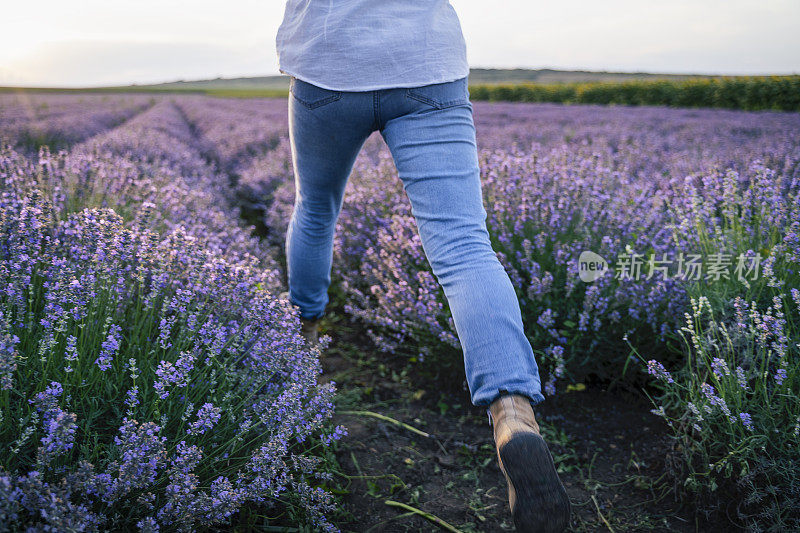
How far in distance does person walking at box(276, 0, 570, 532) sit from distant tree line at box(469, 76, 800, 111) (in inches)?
910

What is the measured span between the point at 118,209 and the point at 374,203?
1393 millimetres

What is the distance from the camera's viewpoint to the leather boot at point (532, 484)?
3.82ft

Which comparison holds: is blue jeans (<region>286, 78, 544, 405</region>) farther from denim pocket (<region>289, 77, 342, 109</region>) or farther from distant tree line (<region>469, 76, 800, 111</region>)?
distant tree line (<region>469, 76, 800, 111</region>)

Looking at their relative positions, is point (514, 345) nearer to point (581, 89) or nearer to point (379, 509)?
point (379, 509)

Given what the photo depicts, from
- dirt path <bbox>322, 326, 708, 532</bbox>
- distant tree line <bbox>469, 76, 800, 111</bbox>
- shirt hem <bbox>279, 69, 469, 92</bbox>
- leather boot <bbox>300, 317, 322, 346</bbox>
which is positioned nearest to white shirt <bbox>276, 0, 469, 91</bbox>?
shirt hem <bbox>279, 69, 469, 92</bbox>

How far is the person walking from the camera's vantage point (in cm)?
131

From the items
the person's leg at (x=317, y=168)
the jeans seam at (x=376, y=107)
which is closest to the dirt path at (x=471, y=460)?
the person's leg at (x=317, y=168)

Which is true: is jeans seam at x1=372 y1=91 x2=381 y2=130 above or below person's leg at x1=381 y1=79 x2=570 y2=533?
above

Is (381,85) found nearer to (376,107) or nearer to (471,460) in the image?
(376,107)

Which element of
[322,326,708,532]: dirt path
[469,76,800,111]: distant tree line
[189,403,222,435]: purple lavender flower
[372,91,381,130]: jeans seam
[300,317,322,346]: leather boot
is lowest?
[322,326,708,532]: dirt path

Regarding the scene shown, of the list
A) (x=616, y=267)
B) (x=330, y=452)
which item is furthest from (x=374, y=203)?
(x=330, y=452)

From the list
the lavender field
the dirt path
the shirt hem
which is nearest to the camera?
the lavender field

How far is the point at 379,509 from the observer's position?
176 centimetres

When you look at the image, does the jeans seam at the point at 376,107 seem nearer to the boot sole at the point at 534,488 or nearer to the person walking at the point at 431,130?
the person walking at the point at 431,130
